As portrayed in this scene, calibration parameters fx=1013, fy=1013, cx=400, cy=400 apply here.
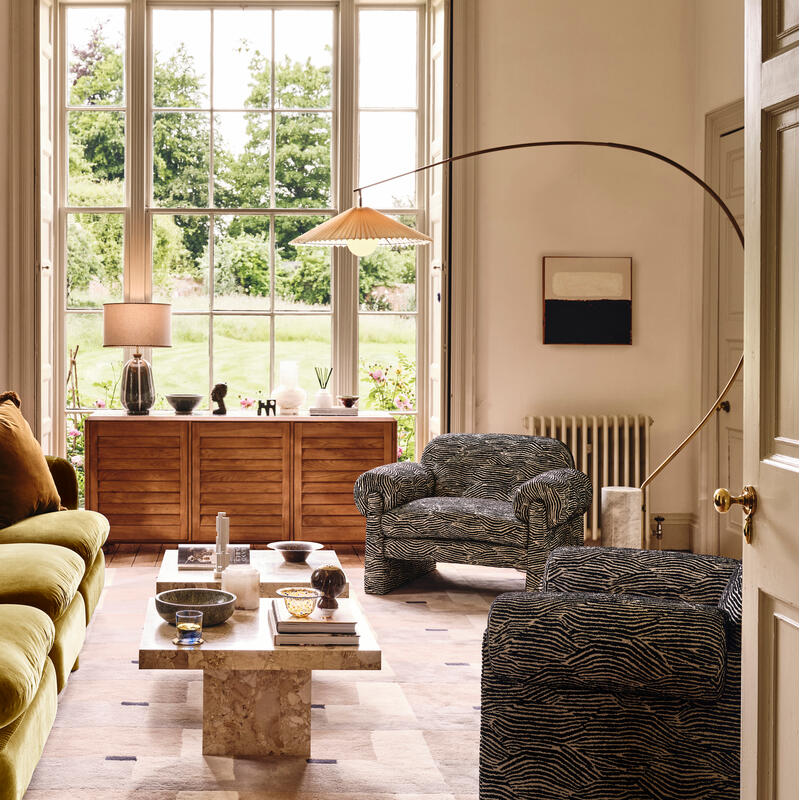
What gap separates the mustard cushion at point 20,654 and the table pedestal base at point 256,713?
20.8 inches

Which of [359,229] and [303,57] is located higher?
[303,57]

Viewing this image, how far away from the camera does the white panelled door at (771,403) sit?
6.08ft

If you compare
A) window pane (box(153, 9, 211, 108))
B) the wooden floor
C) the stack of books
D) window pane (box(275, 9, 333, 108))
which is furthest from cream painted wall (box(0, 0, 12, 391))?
the stack of books

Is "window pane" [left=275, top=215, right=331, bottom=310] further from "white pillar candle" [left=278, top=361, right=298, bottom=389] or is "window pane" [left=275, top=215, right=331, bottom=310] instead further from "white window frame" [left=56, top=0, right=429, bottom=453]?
"white pillar candle" [left=278, top=361, right=298, bottom=389]

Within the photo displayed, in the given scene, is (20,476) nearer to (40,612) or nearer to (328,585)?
(40,612)

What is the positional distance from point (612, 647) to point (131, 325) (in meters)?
4.31

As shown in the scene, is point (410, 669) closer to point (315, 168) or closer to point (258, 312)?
point (258, 312)

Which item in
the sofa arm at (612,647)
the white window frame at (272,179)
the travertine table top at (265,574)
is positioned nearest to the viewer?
the sofa arm at (612,647)

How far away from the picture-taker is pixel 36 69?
622cm

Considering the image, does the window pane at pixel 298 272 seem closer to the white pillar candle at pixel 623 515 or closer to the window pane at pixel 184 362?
the window pane at pixel 184 362

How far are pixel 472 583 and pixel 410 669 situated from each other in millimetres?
1515

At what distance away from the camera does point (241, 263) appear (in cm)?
670

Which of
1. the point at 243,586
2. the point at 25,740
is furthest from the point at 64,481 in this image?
the point at 25,740

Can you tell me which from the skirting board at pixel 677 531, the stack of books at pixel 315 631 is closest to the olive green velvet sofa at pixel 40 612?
the stack of books at pixel 315 631
